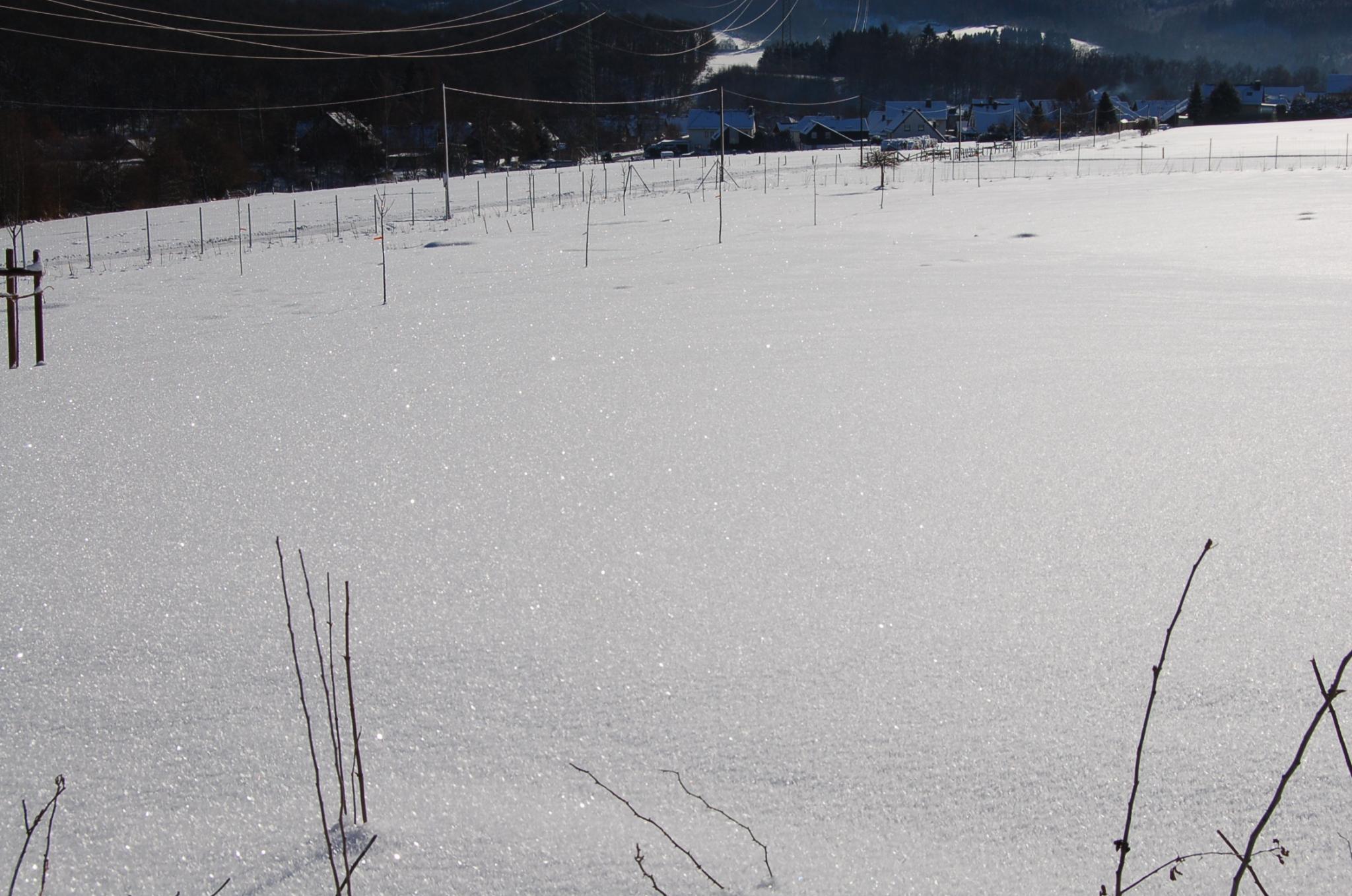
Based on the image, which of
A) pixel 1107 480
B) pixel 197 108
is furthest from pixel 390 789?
pixel 197 108

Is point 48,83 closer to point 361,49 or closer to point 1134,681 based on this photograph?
point 361,49

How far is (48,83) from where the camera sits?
205 feet

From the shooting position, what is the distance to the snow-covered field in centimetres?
285

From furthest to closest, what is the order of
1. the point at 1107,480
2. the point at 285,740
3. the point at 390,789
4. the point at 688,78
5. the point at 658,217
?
the point at 688,78 < the point at 658,217 < the point at 1107,480 < the point at 285,740 < the point at 390,789

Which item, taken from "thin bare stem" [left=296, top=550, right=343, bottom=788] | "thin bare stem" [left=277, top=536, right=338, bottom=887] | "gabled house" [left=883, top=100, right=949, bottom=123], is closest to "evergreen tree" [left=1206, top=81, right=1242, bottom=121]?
"gabled house" [left=883, top=100, right=949, bottom=123]

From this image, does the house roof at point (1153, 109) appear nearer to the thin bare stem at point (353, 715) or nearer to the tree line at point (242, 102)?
the tree line at point (242, 102)

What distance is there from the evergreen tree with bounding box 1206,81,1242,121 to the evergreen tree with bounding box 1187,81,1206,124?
2.99ft

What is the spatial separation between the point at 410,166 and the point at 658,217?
129 feet

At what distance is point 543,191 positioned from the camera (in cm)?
3253

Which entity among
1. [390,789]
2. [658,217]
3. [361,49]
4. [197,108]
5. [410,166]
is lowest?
[390,789]

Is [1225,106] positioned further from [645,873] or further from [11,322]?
[645,873]

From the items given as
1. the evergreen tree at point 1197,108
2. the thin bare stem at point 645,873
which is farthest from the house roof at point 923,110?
the thin bare stem at point 645,873

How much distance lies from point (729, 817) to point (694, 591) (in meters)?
1.49

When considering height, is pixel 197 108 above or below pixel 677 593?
above
